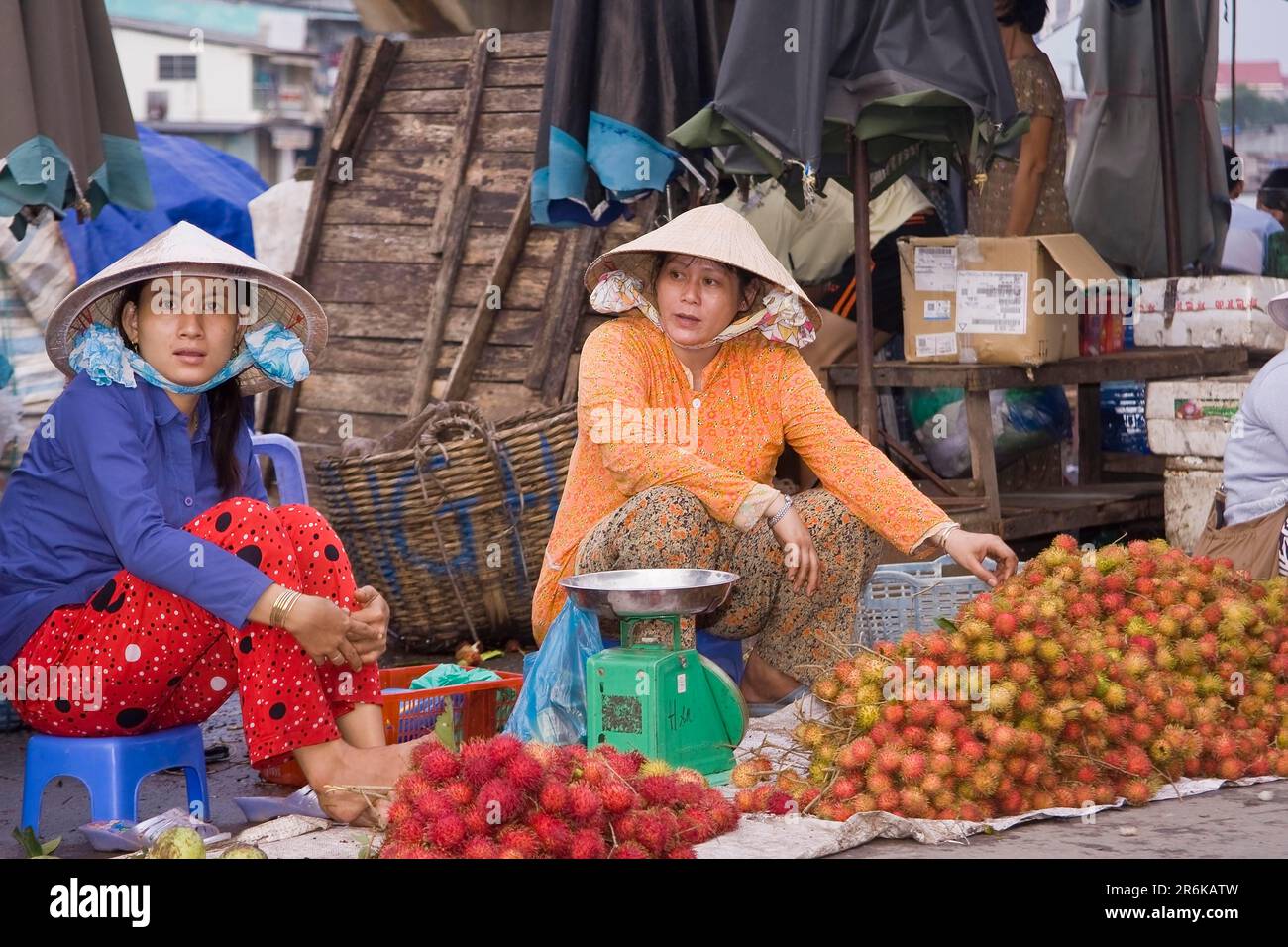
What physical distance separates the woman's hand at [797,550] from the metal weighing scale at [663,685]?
0.73ft

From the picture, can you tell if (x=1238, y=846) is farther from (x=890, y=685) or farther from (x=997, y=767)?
(x=890, y=685)

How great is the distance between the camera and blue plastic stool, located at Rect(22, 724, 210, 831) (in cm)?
287

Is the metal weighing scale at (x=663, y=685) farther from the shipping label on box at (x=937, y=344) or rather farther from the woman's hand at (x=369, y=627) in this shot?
the shipping label on box at (x=937, y=344)

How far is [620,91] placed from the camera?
491 centimetres

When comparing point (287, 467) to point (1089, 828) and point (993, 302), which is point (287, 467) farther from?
point (993, 302)

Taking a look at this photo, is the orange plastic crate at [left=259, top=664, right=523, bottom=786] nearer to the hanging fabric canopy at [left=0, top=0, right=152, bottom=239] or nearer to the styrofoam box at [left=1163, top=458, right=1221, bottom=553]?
the hanging fabric canopy at [left=0, top=0, right=152, bottom=239]

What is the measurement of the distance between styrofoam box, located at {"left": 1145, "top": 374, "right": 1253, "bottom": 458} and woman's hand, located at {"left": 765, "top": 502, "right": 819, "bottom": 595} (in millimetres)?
2305

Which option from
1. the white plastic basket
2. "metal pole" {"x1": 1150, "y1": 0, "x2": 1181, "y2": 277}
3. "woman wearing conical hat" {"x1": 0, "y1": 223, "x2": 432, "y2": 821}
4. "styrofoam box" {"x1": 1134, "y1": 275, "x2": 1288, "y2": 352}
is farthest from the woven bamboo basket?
"metal pole" {"x1": 1150, "y1": 0, "x2": 1181, "y2": 277}

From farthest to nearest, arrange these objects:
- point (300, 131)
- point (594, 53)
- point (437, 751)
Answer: point (300, 131), point (594, 53), point (437, 751)

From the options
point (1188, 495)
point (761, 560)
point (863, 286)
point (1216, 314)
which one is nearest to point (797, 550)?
point (761, 560)

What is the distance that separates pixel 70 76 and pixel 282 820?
2.25 meters

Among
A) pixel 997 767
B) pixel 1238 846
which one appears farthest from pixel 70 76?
pixel 1238 846

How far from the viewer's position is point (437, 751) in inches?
99.9
